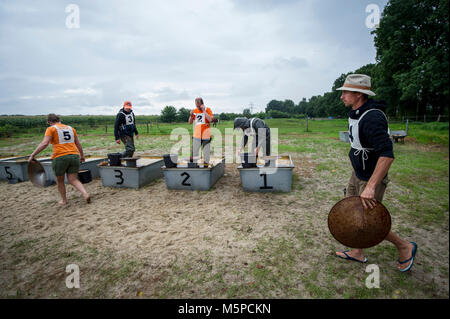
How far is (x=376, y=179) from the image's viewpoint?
6.81 feet

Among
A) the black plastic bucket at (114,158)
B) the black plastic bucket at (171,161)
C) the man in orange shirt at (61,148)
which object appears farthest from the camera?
the black plastic bucket at (114,158)

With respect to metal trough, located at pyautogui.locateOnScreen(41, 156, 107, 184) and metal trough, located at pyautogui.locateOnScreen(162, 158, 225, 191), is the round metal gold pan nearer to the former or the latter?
metal trough, located at pyautogui.locateOnScreen(162, 158, 225, 191)

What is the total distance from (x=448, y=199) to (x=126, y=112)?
7037 mm

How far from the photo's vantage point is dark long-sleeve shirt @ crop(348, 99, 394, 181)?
81.7 inches

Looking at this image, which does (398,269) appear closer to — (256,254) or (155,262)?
(256,254)

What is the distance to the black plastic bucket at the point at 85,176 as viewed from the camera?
6465 millimetres

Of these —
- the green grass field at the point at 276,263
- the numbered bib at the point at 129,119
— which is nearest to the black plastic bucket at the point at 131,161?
the numbered bib at the point at 129,119

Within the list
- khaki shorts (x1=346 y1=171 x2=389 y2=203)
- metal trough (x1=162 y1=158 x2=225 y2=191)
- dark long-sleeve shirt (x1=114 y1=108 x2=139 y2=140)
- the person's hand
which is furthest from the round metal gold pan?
dark long-sleeve shirt (x1=114 y1=108 x2=139 y2=140)

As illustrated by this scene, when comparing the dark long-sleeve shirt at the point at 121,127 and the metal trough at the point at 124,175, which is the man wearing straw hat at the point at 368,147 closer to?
the metal trough at the point at 124,175

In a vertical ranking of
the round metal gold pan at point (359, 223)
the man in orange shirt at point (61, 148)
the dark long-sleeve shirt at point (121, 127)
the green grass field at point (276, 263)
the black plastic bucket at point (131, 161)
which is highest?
the dark long-sleeve shirt at point (121, 127)

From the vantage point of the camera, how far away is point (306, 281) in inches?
99.7

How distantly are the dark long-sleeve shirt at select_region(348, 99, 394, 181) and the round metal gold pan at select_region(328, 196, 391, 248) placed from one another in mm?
498

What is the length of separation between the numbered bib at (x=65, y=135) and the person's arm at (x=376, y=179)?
5.47m

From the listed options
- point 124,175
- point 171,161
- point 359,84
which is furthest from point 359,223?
point 124,175
